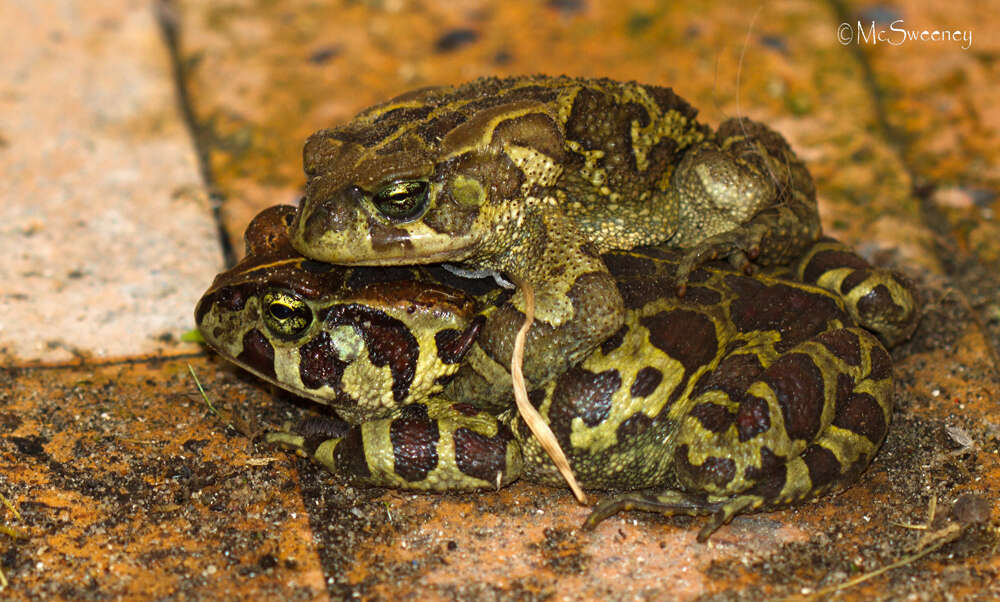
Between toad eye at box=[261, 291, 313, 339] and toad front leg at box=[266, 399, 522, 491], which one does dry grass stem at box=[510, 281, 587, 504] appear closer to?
toad front leg at box=[266, 399, 522, 491]

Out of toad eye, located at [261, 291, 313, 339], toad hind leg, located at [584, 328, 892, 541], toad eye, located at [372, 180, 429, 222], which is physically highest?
toad eye, located at [372, 180, 429, 222]

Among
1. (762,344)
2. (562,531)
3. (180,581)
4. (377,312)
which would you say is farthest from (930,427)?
(180,581)

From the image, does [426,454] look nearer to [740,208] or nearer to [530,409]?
[530,409]

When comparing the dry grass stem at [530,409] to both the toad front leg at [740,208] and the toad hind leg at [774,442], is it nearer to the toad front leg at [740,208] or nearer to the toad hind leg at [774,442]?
the toad hind leg at [774,442]

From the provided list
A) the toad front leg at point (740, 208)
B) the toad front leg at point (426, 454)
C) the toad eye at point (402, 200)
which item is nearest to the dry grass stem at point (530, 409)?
the toad front leg at point (426, 454)

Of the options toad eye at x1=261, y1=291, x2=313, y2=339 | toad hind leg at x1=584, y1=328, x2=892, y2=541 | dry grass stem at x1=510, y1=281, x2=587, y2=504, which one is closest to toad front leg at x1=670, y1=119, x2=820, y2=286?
toad hind leg at x1=584, y1=328, x2=892, y2=541

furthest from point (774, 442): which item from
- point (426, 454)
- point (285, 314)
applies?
point (285, 314)

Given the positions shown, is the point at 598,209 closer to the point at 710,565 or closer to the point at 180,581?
the point at 710,565
